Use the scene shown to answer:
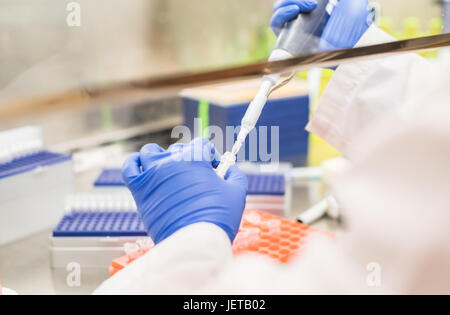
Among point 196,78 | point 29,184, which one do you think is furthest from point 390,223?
point 29,184

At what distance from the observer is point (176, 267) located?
53 centimetres

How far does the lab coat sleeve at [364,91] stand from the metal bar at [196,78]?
1.21ft

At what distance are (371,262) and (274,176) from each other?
93 centimetres

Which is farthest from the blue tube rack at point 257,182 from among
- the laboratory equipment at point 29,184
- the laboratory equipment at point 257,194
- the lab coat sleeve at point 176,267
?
the lab coat sleeve at point 176,267

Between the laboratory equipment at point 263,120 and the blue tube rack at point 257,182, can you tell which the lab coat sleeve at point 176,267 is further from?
the laboratory equipment at point 263,120

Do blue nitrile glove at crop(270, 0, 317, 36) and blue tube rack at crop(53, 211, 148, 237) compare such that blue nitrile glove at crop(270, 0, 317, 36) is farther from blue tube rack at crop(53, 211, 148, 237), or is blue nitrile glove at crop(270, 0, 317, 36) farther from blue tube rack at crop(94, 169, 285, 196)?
blue tube rack at crop(53, 211, 148, 237)

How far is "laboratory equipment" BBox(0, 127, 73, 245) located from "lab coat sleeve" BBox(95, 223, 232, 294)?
696mm

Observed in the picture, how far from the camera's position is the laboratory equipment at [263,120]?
149 centimetres

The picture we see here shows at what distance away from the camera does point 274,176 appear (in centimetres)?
134

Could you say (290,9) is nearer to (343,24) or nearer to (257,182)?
(343,24)

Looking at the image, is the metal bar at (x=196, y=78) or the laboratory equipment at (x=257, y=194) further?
the laboratory equipment at (x=257, y=194)
